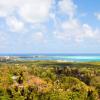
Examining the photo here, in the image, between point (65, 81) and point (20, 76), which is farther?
point (65, 81)

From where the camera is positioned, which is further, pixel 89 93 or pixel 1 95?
pixel 89 93

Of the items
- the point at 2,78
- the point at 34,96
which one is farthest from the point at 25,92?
the point at 2,78

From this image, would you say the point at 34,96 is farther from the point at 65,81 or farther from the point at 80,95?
the point at 65,81

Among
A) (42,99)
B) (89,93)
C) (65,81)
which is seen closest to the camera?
(42,99)

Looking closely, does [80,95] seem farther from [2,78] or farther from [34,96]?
[2,78]

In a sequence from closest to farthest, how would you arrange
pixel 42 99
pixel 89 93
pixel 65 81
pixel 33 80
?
1. pixel 42 99
2. pixel 89 93
3. pixel 33 80
4. pixel 65 81

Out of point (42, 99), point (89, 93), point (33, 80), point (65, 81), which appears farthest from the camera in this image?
point (65, 81)

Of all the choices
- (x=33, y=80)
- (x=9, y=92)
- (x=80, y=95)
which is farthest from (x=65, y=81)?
(x=9, y=92)

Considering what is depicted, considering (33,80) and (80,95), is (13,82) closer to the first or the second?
(33,80)

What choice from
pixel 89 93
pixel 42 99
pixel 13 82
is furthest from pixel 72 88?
pixel 13 82
